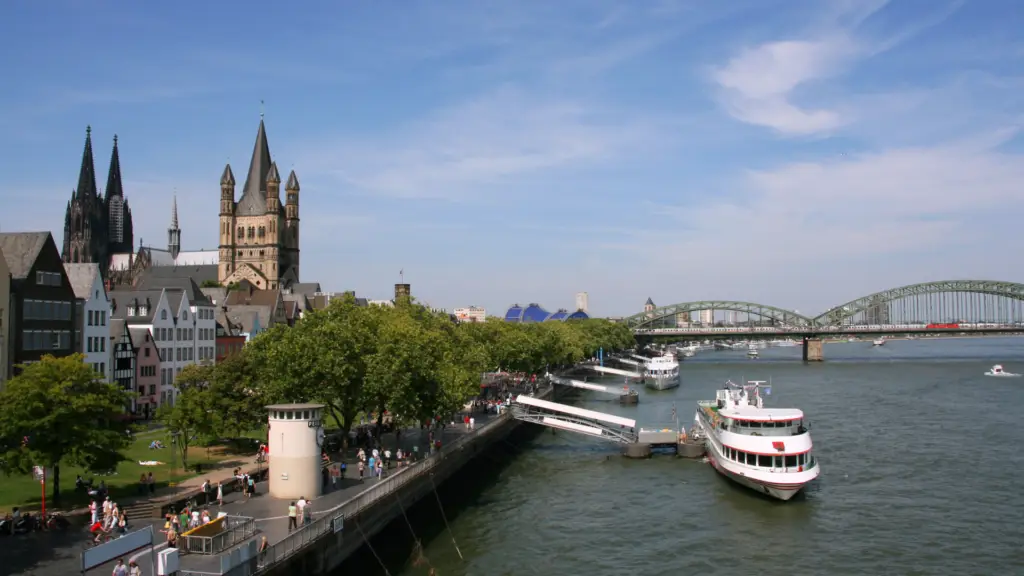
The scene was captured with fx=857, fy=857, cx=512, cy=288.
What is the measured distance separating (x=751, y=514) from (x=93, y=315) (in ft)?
170

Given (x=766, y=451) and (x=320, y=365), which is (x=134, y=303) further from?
(x=766, y=451)

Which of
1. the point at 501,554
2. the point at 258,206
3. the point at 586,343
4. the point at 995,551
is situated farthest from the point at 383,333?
the point at 258,206

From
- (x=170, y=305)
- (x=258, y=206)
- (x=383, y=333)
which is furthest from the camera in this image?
(x=258, y=206)

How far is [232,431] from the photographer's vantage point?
2110 inches

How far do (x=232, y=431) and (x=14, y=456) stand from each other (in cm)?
1994

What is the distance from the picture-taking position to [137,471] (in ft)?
149

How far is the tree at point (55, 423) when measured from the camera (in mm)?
34344

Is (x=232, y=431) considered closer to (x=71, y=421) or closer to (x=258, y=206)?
(x=71, y=421)

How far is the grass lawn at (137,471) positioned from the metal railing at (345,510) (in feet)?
35.2

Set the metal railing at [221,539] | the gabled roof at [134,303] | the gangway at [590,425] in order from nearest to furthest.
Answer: the metal railing at [221,539]
the gangway at [590,425]
the gabled roof at [134,303]

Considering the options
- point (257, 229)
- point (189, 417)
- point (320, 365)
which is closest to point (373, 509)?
point (320, 365)

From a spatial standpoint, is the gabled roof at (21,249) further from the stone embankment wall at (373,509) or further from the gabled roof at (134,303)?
the stone embankment wall at (373,509)

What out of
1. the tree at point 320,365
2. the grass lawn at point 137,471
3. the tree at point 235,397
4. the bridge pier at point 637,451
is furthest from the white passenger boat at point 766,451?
the grass lawn at point 137,471

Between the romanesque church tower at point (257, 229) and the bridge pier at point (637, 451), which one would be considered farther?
the romanesque church tower at point (257, 229)
